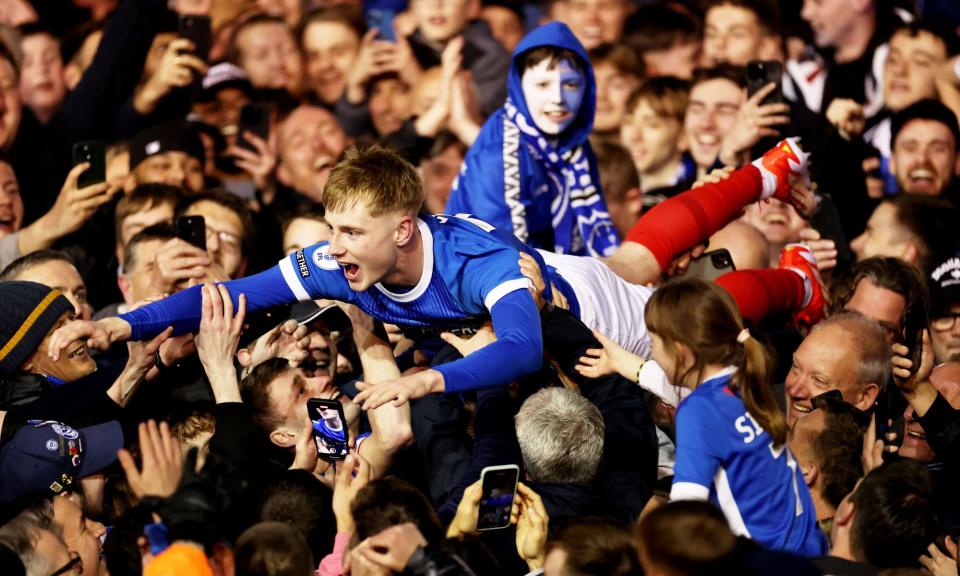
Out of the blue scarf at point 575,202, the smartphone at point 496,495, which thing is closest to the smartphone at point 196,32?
the blue scarf at point 575,202

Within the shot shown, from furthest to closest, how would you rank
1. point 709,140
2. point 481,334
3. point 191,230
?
point 709,140 < point 191,230 < point 481,334

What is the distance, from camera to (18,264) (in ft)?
20.6

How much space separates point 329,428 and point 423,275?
755 millimetres

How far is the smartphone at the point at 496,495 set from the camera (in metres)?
4.34

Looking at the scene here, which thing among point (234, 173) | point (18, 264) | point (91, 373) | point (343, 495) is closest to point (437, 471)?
point (343, 495)

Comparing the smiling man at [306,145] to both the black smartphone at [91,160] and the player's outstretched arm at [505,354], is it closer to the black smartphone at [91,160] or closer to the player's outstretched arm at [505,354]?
the black smartphone at [91,160]

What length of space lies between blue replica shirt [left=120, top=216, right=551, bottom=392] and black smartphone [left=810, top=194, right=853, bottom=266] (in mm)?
2070

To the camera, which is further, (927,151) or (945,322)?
(927,151)

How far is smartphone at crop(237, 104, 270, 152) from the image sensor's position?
8.62 meters

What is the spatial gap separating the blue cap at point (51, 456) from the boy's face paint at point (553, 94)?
2991mm

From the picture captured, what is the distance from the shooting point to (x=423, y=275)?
5.25 m

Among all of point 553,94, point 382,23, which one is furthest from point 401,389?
point 382,23

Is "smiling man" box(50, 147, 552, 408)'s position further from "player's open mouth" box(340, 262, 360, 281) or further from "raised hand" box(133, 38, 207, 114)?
"raised hand" box(133, 38, 207, 114)

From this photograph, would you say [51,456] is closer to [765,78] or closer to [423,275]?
[423,275]
